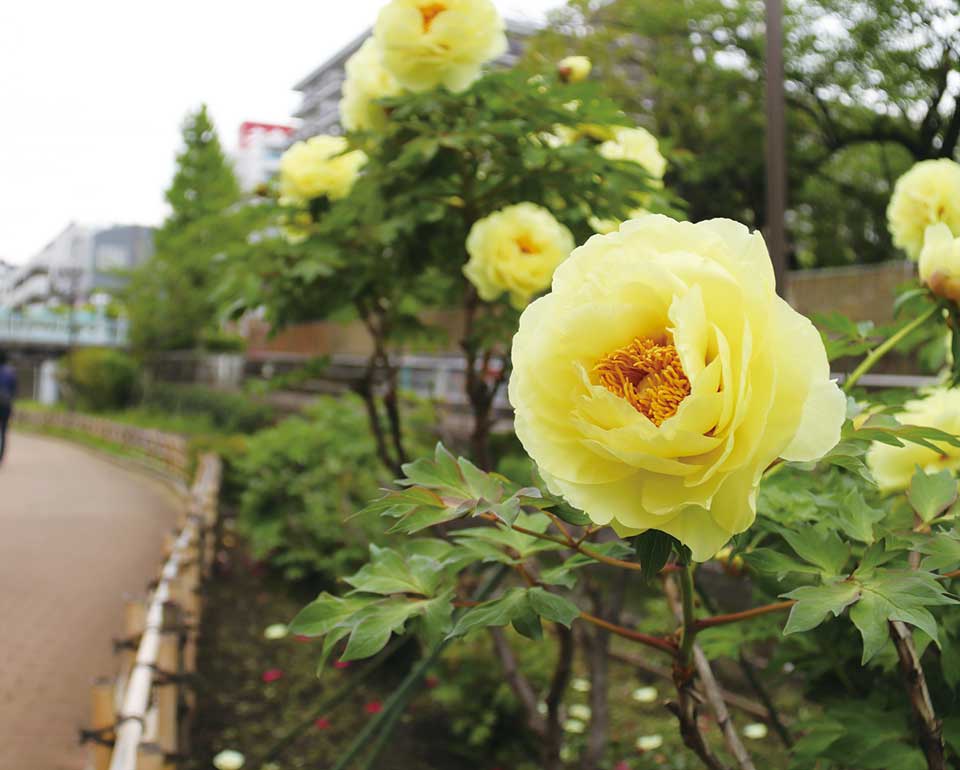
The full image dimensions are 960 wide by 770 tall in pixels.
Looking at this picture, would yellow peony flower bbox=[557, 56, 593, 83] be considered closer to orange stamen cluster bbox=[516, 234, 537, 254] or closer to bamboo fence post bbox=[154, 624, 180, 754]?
orange stamen cluster bbox=[516, 234, 537, 254]

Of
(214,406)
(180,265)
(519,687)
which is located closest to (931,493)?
(519,687)

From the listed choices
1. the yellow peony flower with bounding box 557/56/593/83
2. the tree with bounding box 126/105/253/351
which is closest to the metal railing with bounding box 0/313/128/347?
the tree with bounding box 126/105/253/351

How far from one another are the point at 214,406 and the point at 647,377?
944 inches

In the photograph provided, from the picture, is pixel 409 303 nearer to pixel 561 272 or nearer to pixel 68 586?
pixel 561 272

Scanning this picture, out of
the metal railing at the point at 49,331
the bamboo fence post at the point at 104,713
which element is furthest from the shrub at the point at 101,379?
the bamboo fence post at the point at 104,713

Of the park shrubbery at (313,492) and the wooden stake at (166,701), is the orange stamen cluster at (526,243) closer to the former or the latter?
the wooden stake at (166,701)

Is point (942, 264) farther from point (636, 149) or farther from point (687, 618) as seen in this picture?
point (636, 149)

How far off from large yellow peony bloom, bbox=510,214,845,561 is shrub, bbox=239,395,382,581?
14.7ft

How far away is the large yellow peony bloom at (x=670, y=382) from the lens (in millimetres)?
710

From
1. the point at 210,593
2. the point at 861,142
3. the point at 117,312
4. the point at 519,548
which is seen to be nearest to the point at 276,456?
the point at 210,593

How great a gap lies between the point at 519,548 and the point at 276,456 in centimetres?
575

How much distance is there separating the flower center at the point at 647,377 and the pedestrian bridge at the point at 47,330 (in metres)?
49.3

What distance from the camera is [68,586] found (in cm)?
741

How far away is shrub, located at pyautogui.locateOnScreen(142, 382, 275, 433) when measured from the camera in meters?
17.5
